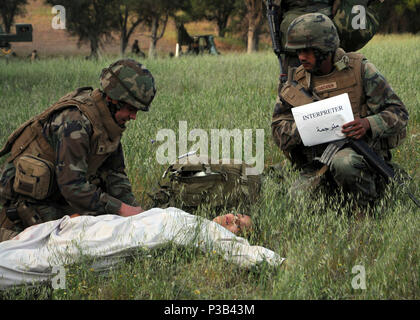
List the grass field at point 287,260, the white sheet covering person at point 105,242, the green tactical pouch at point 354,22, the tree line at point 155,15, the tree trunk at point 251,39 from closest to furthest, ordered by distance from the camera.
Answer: the grass field at point 287,260 < the white sheet covering person at point 105,242 < the green tactical pouch at point 354,22 < the tree trunk at point 251,39 < the tree line at point 155,15

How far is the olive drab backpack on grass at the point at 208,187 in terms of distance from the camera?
466 cm

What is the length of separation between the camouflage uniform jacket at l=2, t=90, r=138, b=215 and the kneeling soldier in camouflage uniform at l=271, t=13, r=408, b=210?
1537mm

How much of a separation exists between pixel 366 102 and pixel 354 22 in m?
1.32

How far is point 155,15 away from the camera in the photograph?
4119 cm

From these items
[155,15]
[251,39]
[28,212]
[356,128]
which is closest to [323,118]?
[356,128]

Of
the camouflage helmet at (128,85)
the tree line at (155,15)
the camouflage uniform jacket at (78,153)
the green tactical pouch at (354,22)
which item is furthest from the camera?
the tree line at (155,15)

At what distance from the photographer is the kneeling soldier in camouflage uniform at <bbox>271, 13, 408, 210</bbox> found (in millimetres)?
4492

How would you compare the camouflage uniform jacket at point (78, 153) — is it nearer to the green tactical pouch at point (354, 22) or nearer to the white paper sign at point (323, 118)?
the white paper sign at point (323, 118)

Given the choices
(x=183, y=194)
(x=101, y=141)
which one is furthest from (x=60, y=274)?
(x=183, y=194)

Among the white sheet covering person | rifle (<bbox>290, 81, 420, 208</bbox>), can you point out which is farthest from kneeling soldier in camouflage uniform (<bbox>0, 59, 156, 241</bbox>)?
rifle (<bbox>290, 81, 420, 208</bbox>)

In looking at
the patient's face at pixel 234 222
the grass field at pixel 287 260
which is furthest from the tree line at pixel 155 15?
the patient's face at pixel 234 222

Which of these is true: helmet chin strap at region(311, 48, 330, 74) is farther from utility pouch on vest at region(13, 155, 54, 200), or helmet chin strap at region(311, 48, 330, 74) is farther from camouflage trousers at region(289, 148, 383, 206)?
utility pouch on vest at region(13, 155, 54, 200)

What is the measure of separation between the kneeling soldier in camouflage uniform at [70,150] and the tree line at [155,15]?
29.1 m

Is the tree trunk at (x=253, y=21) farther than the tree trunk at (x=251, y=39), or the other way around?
the tree trunk at (x=253, y=21)
